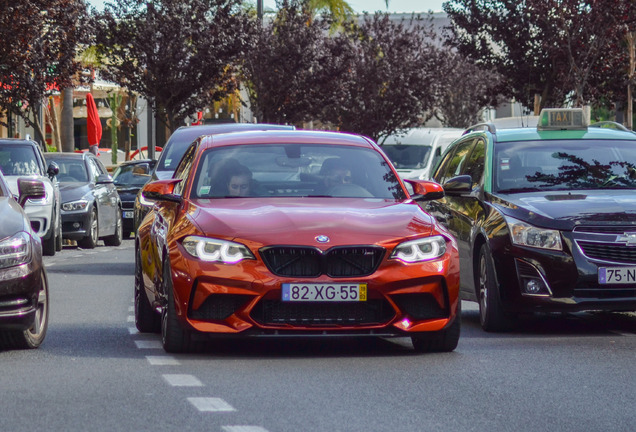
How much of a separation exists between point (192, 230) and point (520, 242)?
2.84 m

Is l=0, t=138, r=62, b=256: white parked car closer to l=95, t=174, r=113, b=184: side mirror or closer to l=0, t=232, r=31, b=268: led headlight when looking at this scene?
l=95, t=174, r=113, b=184: side mirror

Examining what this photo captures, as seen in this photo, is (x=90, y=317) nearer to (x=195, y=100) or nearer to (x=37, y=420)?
(x=37, y=420)

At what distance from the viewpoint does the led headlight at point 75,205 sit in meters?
24.8

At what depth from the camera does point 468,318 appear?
13.2 meters

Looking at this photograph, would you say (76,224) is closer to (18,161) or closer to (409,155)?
(18,161)

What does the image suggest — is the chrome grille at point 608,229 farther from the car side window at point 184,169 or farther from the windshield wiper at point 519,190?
the car side window at point 184,169

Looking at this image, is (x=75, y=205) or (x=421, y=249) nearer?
(x=421, y=249)

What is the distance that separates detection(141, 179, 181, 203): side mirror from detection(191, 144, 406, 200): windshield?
16cm

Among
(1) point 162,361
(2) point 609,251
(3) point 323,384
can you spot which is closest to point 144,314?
(1) point 162,361

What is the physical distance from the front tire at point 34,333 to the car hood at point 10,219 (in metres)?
0.39

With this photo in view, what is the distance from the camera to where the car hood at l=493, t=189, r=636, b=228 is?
1116 centimetres

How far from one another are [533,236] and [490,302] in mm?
672

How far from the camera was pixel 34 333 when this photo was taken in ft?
34.1

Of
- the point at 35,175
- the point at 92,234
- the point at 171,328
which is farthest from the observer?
the point at 92,234
